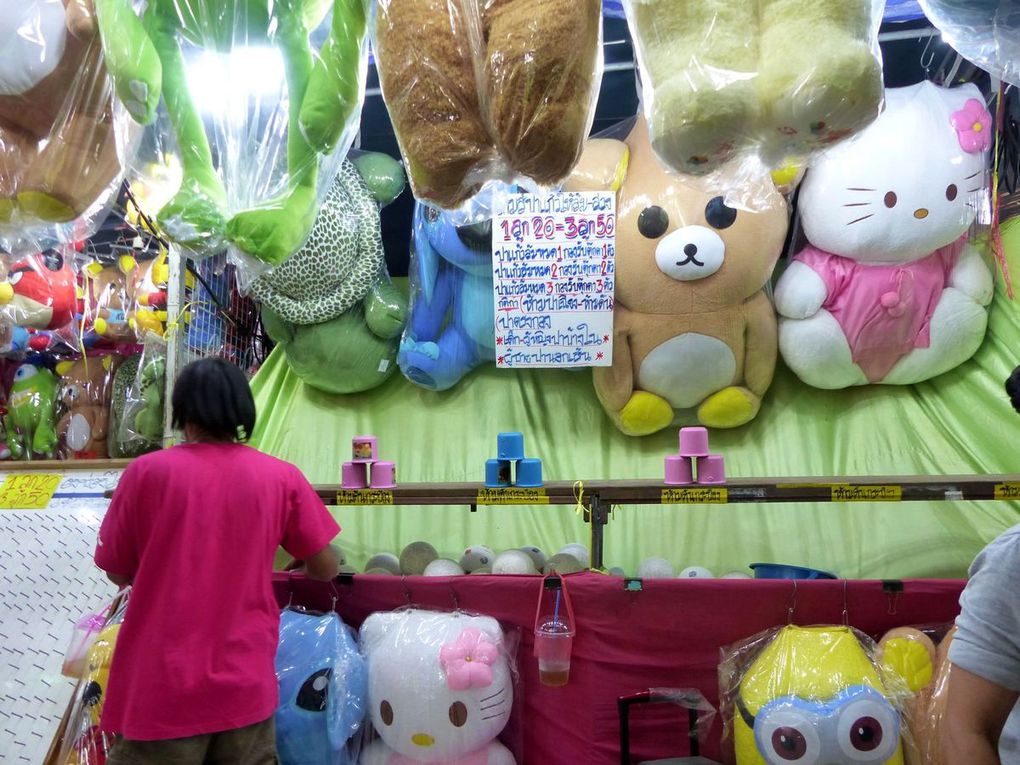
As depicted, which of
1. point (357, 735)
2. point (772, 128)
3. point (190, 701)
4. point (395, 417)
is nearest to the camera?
point (772, 128)

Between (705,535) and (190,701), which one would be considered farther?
(705,535)

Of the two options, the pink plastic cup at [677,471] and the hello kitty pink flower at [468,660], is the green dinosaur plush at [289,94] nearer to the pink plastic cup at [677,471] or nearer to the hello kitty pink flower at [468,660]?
the hello kitty pink flower at [468,660]

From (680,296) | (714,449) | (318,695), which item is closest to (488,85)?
(318,695)

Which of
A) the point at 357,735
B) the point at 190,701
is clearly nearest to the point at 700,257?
the point at 357,735

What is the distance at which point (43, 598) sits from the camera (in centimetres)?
271

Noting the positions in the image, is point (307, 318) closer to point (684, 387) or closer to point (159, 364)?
point (159, 364)

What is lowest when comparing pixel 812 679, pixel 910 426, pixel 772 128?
pixel 812 679

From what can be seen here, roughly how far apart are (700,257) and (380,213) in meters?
1.27

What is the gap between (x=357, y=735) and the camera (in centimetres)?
192

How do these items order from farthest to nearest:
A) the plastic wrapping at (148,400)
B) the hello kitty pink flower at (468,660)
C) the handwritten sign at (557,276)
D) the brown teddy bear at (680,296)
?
the plastic wrapping at (148,400) → the handwritten sign at (557,276) → the brown teddy bear at (680,296) → the hello kitty pink flower at (468,660)

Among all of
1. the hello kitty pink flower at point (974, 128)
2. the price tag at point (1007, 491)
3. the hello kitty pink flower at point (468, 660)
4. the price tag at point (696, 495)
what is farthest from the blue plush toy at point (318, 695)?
the hello kitty pink flower at point (974, 128)

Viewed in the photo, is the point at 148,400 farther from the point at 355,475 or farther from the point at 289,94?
the point at 289,94

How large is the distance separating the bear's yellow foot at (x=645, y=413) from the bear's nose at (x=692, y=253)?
43 centimetres

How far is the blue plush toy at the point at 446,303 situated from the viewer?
2701mm
